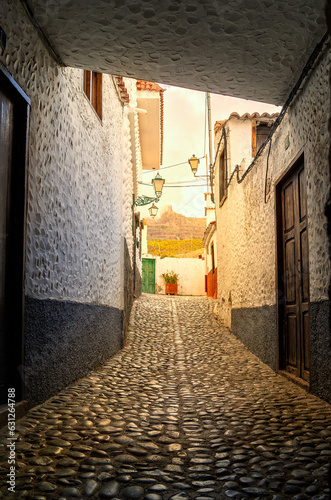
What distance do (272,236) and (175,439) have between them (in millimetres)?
3496

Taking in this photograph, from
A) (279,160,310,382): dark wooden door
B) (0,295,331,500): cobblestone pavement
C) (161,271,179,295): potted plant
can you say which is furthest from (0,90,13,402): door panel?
(161,271,179,295): potted plant

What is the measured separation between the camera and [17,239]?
3.35m

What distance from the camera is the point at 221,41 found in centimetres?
391

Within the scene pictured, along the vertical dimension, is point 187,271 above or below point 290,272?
above

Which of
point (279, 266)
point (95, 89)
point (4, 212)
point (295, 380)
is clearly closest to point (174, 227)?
point (95, 89)

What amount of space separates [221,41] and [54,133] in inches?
69.7

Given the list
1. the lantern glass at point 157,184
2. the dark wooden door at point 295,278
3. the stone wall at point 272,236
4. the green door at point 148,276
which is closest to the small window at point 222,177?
the stone wall at point 272,236

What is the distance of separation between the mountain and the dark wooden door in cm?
6939

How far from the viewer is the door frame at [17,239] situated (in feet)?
10.7

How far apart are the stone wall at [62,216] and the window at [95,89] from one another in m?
0.14

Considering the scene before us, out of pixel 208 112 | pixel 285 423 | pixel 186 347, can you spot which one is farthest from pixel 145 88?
pixel 285 423

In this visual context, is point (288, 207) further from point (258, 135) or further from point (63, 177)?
point (258, 135)

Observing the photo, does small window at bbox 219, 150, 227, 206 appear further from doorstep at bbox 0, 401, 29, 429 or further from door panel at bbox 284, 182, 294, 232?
doorstep at bbox 0, 401, 29, 429

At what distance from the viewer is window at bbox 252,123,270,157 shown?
10023 mm
